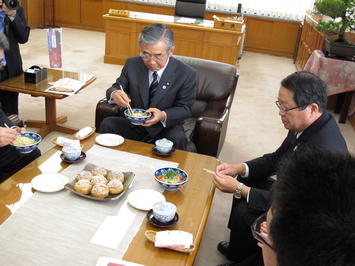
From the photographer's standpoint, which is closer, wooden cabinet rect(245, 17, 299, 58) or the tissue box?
the tissue box

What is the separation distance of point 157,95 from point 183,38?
10.2 ft

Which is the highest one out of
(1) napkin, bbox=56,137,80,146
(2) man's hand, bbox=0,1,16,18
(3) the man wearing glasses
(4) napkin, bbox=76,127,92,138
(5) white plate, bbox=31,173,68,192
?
(2) man's hand, bbox=0,1,16,18

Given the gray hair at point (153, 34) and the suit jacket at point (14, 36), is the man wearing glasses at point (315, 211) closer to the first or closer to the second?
the gray hair at point (153, 34)

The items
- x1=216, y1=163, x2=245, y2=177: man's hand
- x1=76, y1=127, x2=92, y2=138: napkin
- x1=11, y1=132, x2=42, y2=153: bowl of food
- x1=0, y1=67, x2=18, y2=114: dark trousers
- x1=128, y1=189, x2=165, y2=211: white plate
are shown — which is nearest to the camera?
x1=128, y1=189, x2=165, y2=211: white plate

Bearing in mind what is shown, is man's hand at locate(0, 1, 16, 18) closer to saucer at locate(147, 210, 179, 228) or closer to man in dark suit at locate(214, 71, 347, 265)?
man in dark suit at locate(214, 71, 347, 265)

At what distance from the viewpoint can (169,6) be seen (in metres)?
7.44

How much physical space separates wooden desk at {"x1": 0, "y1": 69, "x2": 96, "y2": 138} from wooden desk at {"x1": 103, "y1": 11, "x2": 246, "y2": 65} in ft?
7.50

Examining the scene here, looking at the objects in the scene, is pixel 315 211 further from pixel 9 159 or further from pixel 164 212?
pixel 9 159

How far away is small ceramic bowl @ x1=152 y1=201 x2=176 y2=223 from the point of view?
4.78ft

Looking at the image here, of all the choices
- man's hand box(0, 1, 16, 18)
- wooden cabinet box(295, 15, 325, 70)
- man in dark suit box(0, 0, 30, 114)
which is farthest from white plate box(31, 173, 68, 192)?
wooden cabinet box(295, 15, 325, 70)

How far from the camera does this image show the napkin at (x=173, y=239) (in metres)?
1.35

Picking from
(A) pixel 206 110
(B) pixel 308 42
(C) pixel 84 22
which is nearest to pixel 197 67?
(A) pixel 206 110

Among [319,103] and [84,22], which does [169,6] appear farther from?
[319,103]

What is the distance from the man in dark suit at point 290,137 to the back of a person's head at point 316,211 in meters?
0.98
